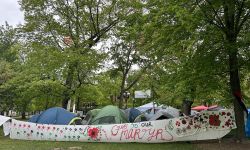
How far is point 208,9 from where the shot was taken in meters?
12.6

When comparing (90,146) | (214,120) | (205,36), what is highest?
(205,36)

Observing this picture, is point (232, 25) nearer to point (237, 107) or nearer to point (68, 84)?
point (237, 107)

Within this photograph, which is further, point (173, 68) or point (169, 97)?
point (169, 97)

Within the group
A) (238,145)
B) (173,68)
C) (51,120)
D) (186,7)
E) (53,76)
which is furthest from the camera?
(53,76)

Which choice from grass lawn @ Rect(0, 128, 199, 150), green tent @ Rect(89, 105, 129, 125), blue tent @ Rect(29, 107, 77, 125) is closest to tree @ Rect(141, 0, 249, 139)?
grass lawn @ Rect(0, 128, 199, 150)

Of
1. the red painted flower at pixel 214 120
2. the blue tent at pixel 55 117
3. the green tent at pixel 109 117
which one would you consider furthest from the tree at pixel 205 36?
the blue tent at pixel 55 117

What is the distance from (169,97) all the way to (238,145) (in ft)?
19.0

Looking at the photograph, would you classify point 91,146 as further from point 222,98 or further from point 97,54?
point 97,54

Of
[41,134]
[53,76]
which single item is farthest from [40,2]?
[41,134]

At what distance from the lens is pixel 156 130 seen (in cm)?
1491

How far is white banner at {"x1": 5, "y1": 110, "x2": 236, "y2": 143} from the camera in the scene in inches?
572

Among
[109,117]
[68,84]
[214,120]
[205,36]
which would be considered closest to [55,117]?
[109,117]

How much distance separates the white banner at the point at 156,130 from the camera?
14531 mm

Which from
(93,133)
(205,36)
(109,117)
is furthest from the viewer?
(109,117)
